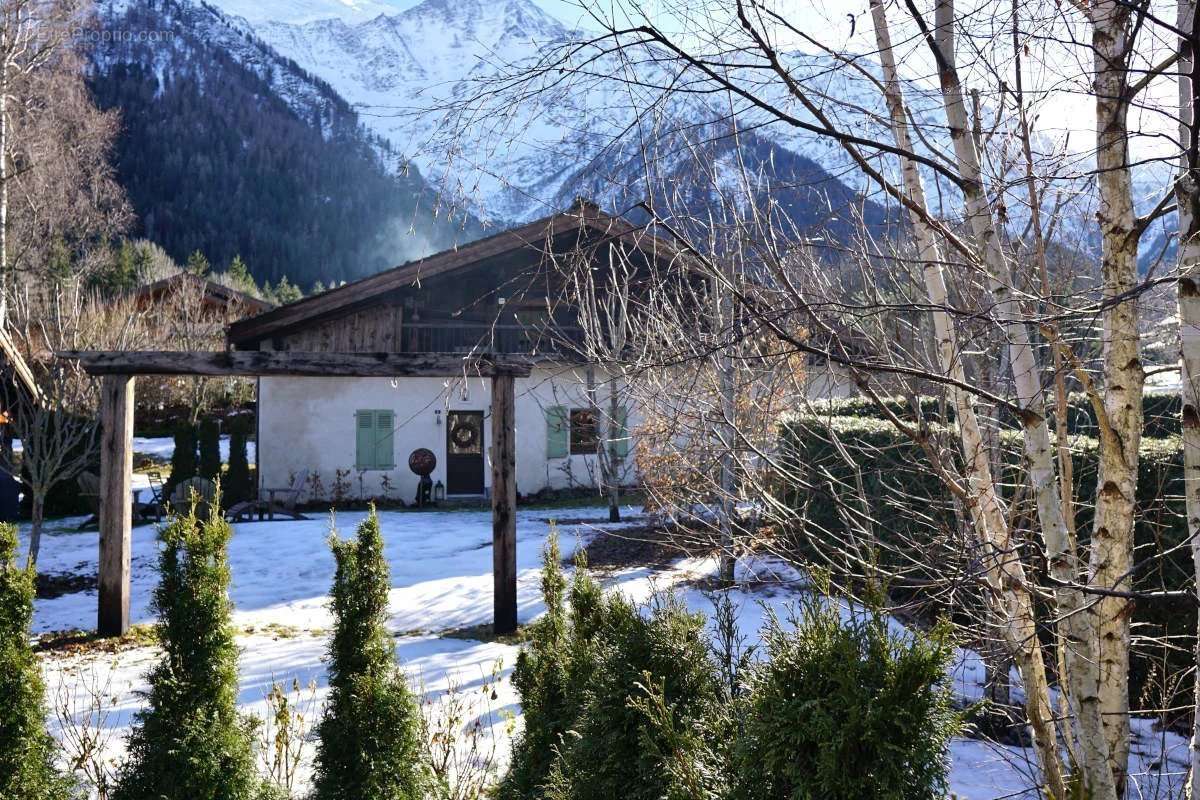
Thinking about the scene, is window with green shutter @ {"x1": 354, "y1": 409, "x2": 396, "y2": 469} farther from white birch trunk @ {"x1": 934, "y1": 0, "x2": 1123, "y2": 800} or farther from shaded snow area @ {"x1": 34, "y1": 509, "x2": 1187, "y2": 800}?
white birch trunk @ {"x1": 934, "y1": 0, "x2": 1123, "y2": 800}

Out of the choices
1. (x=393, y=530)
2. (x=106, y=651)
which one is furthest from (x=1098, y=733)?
(x=393, y=530)

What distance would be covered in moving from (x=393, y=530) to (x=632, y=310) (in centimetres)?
553

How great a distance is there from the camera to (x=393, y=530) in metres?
14.3

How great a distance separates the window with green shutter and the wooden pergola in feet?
30.4

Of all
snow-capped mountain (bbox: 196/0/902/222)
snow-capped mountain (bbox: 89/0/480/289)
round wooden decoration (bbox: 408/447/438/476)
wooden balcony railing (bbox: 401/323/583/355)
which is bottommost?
round wooden decoration (bbox: 408/447/438/476)

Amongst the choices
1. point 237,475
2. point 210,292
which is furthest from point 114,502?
point 210,292

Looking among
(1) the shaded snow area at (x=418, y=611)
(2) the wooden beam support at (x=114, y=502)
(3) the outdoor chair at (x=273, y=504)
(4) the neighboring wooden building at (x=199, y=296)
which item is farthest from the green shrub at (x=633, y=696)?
(4) the neighboring wooden building at (x=199, y=296)

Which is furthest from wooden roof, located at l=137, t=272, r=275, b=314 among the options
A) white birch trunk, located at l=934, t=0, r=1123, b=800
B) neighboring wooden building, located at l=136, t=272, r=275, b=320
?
white birch trunk, located at l=934, t=0, r=1123, b=800

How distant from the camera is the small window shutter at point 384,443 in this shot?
1769cm

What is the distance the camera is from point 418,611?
30.5 ft

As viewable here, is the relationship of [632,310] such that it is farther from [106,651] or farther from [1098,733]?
[1098,733]

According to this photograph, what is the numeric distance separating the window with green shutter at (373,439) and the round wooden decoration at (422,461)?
42 cm

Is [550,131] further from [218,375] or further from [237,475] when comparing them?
[237,475]

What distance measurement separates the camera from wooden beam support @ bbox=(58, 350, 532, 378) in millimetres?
7938
